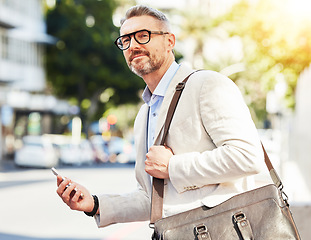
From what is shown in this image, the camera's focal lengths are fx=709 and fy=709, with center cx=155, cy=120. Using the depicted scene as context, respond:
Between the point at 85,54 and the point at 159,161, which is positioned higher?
the point at 85,54

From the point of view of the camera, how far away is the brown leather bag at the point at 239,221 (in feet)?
7.98

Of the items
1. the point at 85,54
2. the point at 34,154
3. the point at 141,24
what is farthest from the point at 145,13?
the point at 85,54

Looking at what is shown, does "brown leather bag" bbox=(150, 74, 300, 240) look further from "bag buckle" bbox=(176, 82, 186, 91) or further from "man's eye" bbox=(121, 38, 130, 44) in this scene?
"man's eye" bbox=(121, 38, 130, 44)

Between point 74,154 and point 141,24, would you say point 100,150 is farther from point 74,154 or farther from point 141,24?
point 141,24

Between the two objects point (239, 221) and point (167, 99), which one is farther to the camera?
point (167, 99)

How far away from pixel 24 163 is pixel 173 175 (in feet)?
102

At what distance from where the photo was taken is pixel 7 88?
4194cm

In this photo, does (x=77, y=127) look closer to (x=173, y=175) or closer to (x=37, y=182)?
(x=37, y=182)

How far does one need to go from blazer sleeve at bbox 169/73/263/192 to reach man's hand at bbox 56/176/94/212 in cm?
49

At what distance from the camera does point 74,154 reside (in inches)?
1567

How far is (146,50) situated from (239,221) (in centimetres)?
79


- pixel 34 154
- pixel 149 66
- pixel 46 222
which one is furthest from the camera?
pixel 34 154

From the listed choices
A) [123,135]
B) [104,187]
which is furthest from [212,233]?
[123,135]

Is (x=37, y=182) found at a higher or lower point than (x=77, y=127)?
lower
